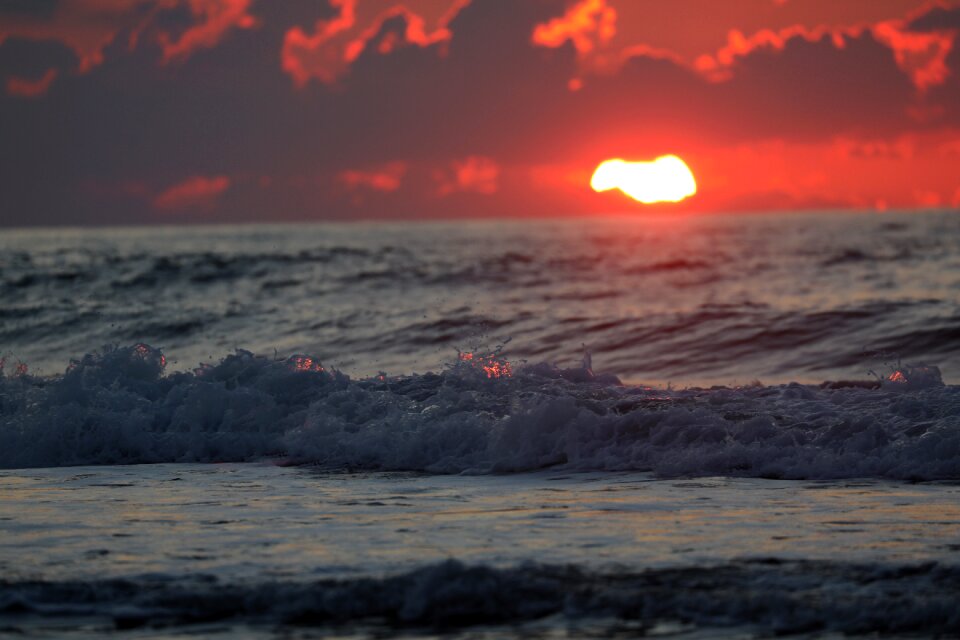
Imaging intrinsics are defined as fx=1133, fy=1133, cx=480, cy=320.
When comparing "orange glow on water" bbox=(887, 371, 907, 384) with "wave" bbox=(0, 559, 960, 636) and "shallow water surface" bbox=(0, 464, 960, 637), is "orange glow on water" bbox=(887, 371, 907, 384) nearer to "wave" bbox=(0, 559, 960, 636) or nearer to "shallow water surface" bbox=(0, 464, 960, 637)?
"shallow water surface" bbox=(0, 464, 960, 637)

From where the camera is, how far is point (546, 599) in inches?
240

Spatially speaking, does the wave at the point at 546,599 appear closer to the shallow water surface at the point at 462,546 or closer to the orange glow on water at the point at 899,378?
the shallow water surface at the point at 462,546

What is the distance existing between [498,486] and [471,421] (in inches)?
74.4

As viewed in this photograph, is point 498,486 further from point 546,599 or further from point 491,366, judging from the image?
point 491,366

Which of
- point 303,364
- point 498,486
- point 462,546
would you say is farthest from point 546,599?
point 303,364

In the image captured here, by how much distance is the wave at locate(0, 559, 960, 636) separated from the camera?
5785 mm

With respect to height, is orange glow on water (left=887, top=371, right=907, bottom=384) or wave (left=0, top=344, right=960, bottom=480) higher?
orange glow on water (left=887, top=371, right=907, bottom=384)

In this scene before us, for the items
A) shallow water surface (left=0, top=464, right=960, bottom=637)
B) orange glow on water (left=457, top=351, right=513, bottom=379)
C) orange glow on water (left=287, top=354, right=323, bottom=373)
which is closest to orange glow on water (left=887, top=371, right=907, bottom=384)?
shallow water surface (left=0, top=464, right=960, bottom=637)

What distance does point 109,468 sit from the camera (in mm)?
11141

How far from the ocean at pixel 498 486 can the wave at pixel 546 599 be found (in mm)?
17

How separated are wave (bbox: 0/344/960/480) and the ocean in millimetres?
36

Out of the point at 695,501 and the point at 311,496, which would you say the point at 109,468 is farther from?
the point at 695,501

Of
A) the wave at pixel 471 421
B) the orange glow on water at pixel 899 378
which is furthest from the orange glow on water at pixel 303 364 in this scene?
the orange glow on water at pixel 899 378

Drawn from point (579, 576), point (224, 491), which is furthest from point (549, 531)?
point (224, 491)
